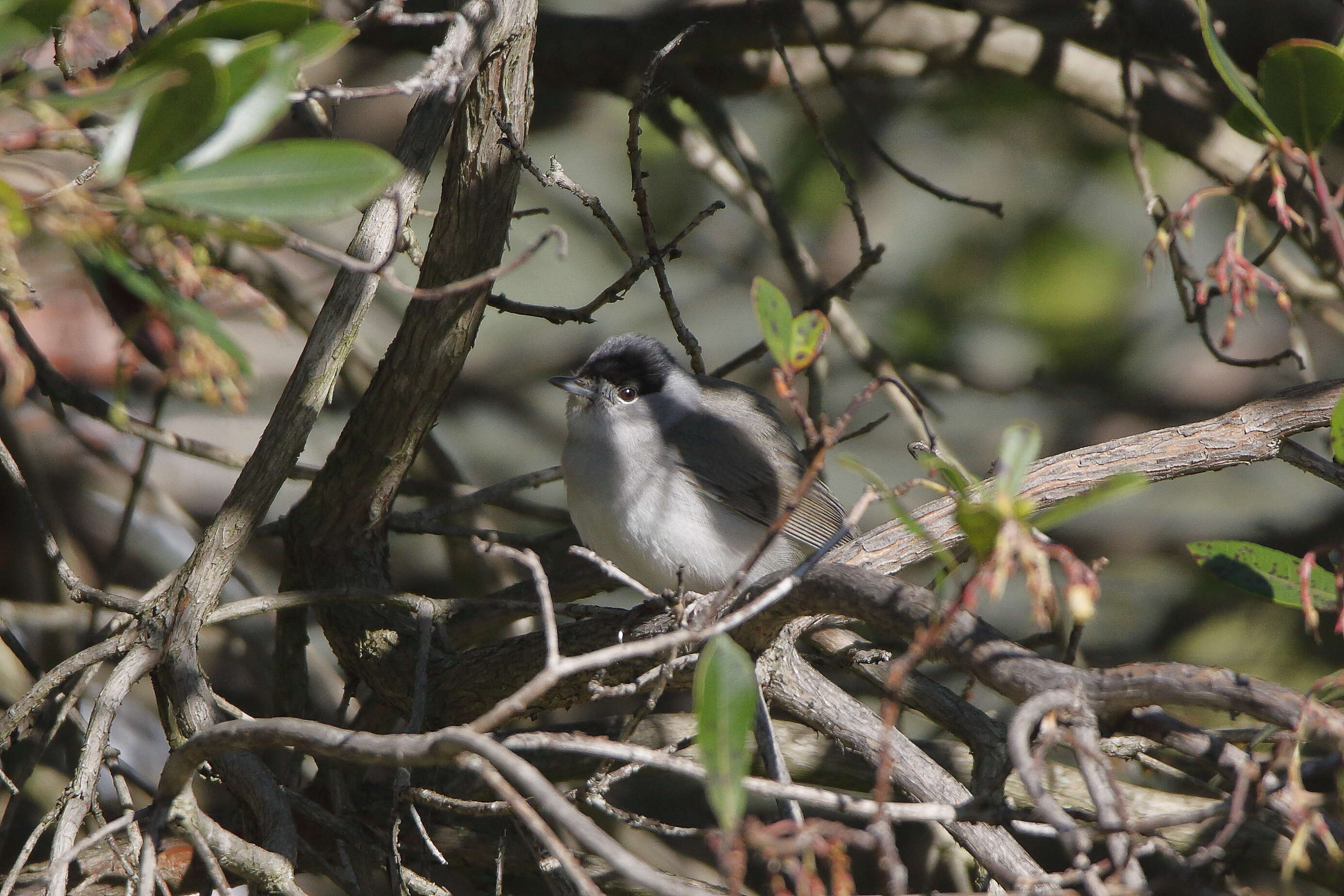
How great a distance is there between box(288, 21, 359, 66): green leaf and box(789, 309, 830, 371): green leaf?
2.22ft

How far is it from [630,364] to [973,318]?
2181 millimetres

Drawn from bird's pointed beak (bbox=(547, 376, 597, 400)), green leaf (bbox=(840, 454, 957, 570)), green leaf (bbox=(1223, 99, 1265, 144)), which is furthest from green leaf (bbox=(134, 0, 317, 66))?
bird's pointed beak (bbox=(547, 376, 597, 400))

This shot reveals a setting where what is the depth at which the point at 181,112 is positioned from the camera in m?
1.20

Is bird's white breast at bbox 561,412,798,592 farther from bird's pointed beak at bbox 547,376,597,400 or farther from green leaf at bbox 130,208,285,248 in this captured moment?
green leaf at bbox 130,208,285,248

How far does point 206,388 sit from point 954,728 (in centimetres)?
171

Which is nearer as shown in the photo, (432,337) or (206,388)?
(206,388)

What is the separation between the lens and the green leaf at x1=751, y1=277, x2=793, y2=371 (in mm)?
1439

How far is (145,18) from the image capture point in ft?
12.8

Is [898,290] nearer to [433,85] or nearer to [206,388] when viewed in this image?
[433,85]

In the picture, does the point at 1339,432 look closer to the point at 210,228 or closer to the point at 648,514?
the point at 210,228

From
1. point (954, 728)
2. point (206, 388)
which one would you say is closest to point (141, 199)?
point (206, 388)

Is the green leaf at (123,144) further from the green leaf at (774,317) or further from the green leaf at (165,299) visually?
the green leaf at (774,317)

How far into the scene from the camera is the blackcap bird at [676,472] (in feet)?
11.5

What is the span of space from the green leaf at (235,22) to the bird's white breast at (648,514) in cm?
223
